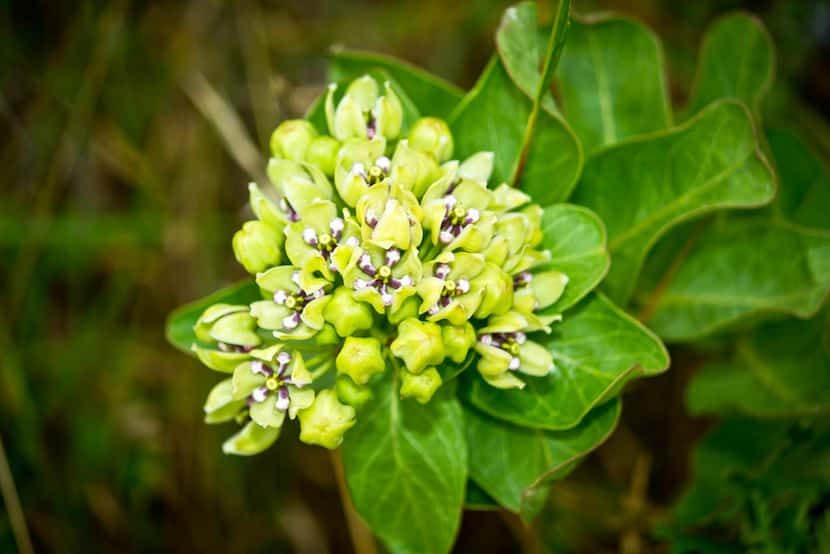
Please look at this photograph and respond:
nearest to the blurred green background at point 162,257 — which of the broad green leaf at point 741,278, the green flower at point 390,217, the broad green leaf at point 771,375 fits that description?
the broad green leaf at point 771,375

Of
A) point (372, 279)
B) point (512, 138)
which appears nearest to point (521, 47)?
point (512, 138)

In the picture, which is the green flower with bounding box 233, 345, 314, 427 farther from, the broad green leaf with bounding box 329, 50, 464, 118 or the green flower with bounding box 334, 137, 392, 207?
the broad green leaf with bounding box 329, 50, 464, 118

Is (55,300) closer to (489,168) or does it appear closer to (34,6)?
(34,6)

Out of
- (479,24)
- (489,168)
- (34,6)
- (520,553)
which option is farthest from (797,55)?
(34,6)

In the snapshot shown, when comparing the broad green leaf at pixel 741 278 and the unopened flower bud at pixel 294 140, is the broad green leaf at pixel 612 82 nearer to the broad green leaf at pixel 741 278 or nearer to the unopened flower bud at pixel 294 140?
the broad green leaf at pixel 741 278

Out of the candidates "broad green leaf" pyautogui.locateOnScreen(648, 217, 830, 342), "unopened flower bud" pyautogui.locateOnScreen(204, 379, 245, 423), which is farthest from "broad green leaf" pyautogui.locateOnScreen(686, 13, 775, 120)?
"unopened flower bud" pyautogui.locateOnScreen(204, 379, 245, 423)
